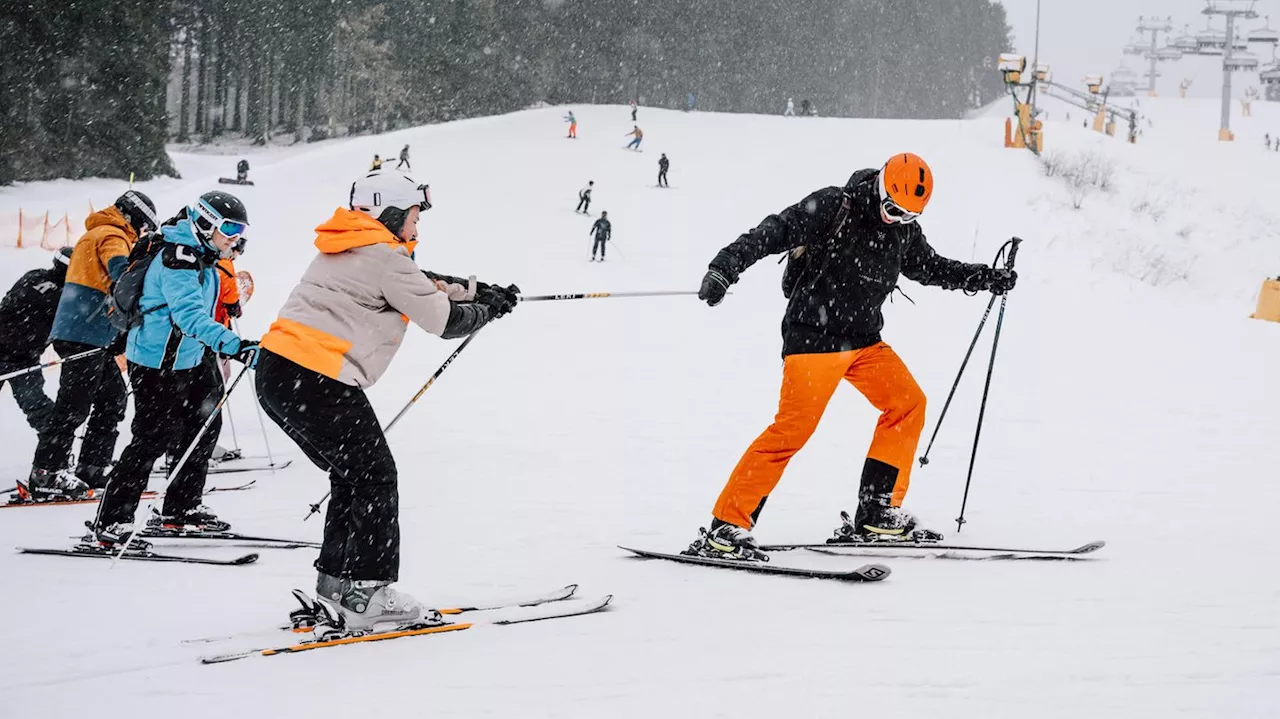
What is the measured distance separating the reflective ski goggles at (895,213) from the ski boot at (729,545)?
1580 millimetres

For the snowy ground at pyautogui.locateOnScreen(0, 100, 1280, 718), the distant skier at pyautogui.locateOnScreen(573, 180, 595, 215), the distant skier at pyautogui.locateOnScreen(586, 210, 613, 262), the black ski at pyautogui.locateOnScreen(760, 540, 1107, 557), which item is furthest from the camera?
the distant skier at pyautogui.locateOnScreen(573, 180, 595, 215)

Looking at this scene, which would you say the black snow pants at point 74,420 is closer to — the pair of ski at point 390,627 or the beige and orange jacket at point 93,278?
the beige and orange jacket at point 93,278

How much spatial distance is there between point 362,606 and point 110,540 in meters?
2.00

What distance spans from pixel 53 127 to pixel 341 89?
23744 mm

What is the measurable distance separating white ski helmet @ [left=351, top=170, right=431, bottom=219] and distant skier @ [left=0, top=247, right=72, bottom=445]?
13.2 ft

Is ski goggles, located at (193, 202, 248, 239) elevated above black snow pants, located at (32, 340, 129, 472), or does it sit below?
above

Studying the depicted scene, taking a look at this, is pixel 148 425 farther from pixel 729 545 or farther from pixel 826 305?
pixel 826 305

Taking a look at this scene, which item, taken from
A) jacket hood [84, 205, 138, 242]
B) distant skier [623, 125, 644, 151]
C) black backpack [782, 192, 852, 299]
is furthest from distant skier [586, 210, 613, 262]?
black backpack [782, 192, 852, 299]

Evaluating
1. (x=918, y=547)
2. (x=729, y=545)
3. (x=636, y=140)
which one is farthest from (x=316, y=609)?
(x=636, y=140)

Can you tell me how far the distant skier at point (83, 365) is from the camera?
632cm

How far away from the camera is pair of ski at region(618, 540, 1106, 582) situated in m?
4.64

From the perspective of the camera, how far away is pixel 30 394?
6984 mm

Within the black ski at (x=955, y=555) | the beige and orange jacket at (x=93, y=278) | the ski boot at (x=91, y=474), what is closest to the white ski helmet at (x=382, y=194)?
the black ski at (x=955, y=555)

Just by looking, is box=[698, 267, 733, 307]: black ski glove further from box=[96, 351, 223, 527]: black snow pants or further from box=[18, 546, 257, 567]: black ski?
box=[96, 351, 223, 527]: black snow pants
